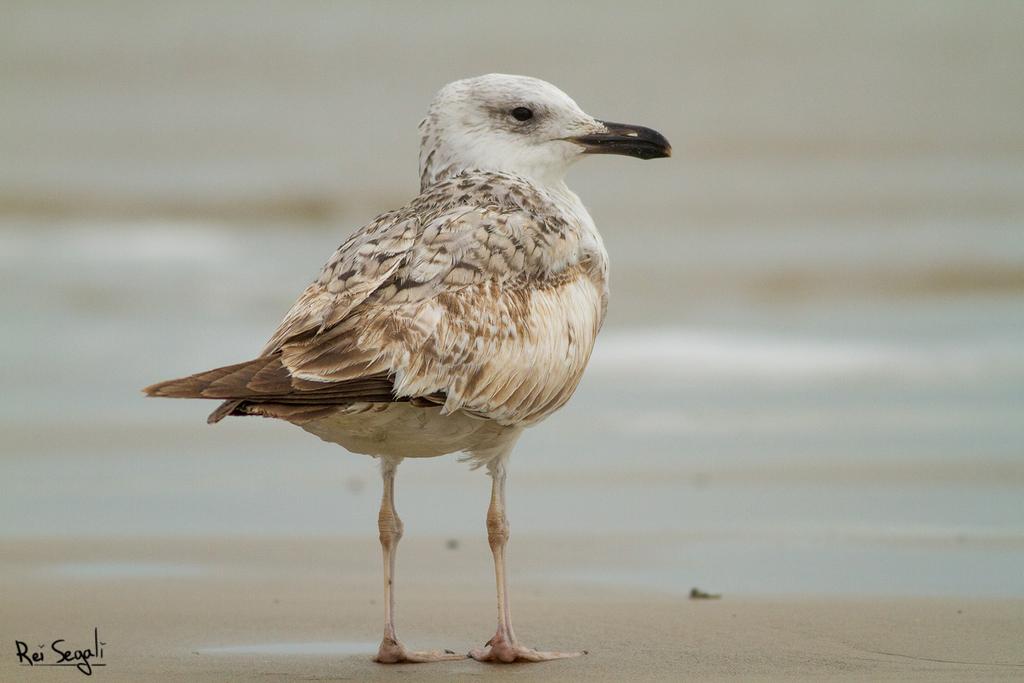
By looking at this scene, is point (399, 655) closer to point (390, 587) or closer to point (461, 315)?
point (390, 587)

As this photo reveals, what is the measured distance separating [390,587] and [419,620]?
501 mm

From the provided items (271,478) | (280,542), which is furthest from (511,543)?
(271,478)

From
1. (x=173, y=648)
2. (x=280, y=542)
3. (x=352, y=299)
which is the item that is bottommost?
(x=173, y=648)

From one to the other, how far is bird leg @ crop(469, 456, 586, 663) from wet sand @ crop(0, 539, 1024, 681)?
4.0 inches

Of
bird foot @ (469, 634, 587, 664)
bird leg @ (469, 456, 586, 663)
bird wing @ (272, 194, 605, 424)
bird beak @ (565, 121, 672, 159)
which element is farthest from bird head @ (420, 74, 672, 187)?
bird foot @ (469, 634, 587, 664)

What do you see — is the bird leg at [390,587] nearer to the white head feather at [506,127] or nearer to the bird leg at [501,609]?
the bird leg at [501,609]

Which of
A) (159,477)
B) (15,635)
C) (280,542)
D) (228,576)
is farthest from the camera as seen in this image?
(159,477)

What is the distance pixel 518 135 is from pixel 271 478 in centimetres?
383

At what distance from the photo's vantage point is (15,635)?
6.93m

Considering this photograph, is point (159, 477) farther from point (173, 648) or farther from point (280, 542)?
point (173, 648)

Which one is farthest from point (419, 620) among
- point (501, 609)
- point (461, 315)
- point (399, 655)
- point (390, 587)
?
point (461, 315)

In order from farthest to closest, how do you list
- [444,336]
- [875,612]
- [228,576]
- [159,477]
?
1. [159,477]
2. [228,576]
3. [875,612]
4. [444,336]

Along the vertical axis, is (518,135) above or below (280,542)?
above

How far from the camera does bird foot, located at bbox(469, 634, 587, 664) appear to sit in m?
6.71
